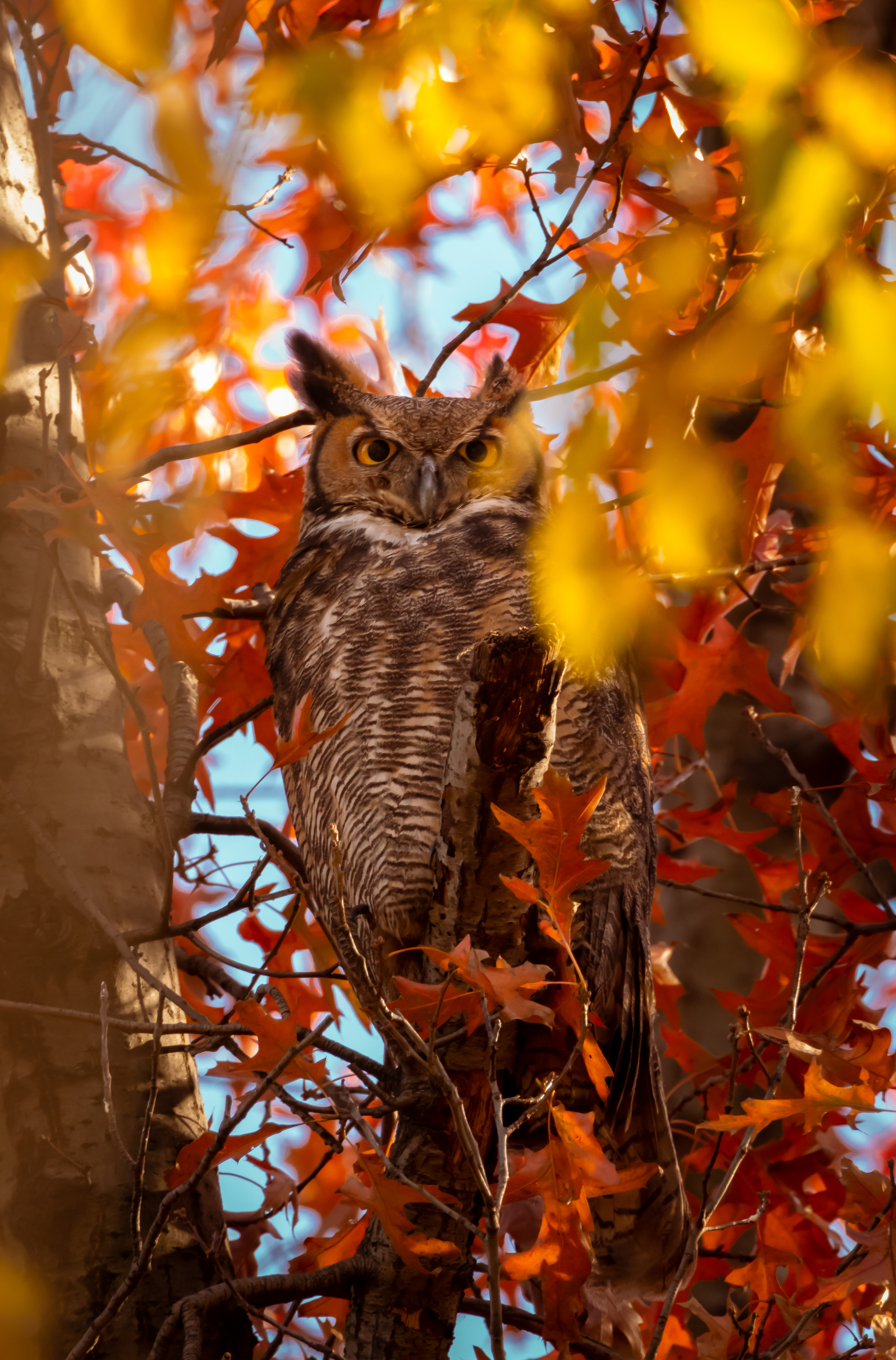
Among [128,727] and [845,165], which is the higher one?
[128,727]

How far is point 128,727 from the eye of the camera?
8.86 ft

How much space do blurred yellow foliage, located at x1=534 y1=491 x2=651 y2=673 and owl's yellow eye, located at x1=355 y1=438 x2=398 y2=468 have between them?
1.01m

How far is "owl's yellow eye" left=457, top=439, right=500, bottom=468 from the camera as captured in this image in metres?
2.37

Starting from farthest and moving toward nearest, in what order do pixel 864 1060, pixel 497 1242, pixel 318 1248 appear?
pixel 318 1248
pixel 864 1060
pixel 497 1242

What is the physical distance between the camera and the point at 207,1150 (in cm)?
141

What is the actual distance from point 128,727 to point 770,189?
76.3 inches

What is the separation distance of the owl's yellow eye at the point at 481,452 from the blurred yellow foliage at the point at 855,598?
3.28 ft

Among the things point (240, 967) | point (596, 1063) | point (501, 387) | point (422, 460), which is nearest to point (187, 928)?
point (240, 967)

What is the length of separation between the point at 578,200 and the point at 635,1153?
1.60 m

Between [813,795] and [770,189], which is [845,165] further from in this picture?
[813,795]

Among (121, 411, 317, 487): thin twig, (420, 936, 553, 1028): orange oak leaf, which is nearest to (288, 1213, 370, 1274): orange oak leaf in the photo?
(420, 936, 553, 1028): orange oak leaf

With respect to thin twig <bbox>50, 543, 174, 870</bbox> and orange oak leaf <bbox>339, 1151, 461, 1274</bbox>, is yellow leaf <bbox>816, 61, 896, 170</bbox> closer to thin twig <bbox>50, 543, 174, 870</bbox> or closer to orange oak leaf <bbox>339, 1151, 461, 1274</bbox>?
thin twig <bbox>50, 543, 174, 870</bbox>

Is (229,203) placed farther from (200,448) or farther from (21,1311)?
(21,1311)

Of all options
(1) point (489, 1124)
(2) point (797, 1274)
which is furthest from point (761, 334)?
(2) point (797, 1274)
